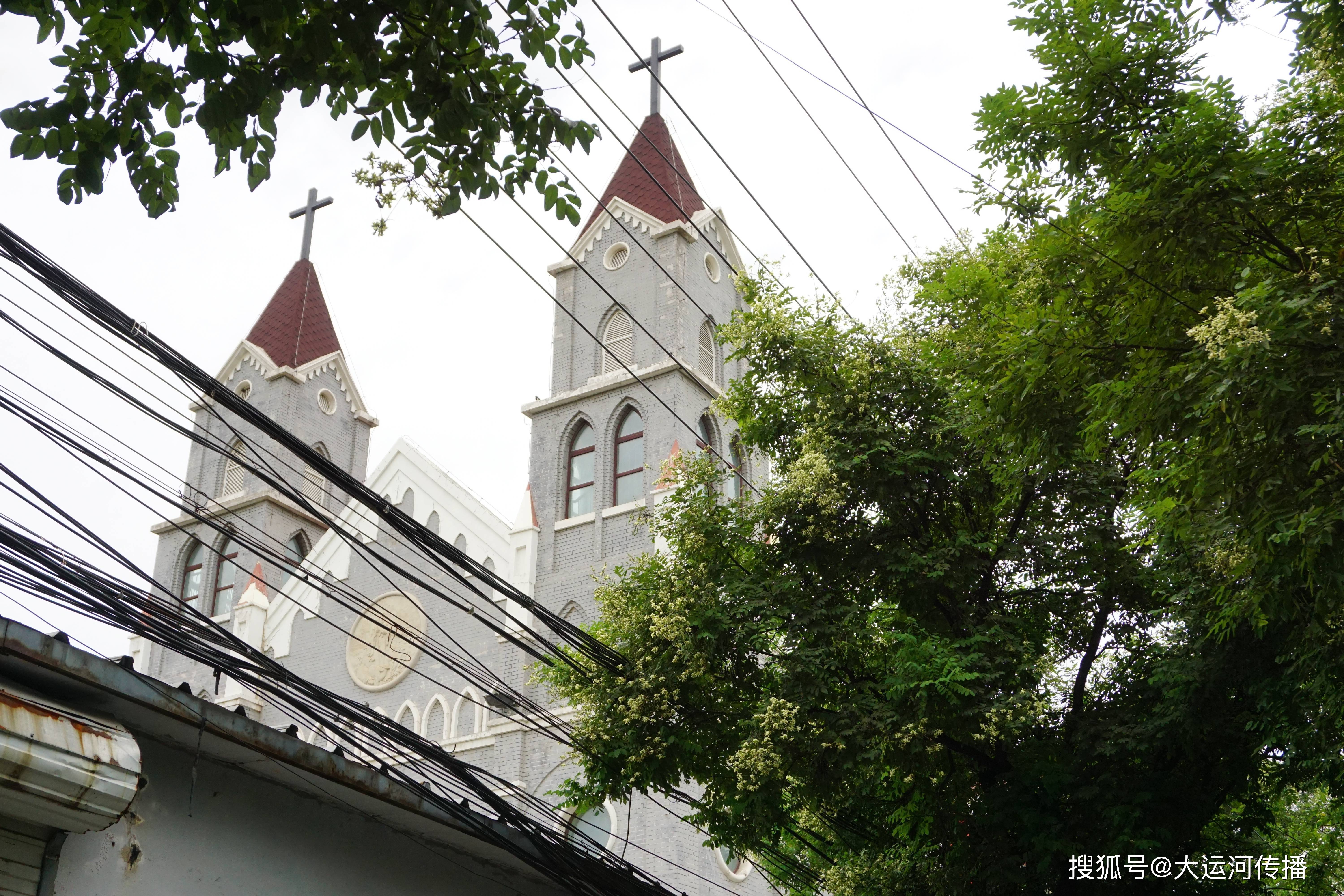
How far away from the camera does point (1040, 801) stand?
36.3ft

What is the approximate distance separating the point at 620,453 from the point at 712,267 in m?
5.62

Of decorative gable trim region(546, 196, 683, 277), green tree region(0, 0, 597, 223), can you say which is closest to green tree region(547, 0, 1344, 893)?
green tree region(0, 0, 597, 223)

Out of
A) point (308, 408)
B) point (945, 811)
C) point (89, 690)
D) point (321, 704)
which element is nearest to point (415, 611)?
point (308, 408)

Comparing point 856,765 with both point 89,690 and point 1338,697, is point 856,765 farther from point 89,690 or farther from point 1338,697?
point 89,690

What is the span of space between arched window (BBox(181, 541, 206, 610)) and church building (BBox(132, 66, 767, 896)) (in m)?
0.13

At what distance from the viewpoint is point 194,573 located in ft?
111

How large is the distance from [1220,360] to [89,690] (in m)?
6.14

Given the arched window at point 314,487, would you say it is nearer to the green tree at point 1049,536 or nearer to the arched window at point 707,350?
the arched window at point 707,350

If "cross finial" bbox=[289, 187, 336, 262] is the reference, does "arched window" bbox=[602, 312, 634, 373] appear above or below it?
below

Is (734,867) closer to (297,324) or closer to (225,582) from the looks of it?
(225,582)

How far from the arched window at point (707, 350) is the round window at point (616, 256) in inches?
98.9

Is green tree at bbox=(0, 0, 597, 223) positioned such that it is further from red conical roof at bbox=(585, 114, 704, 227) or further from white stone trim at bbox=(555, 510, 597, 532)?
red conical roof at bbox=(585, 114, 704, 227)

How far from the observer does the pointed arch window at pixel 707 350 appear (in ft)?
91.0

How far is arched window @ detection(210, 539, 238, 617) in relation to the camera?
3234 cm
